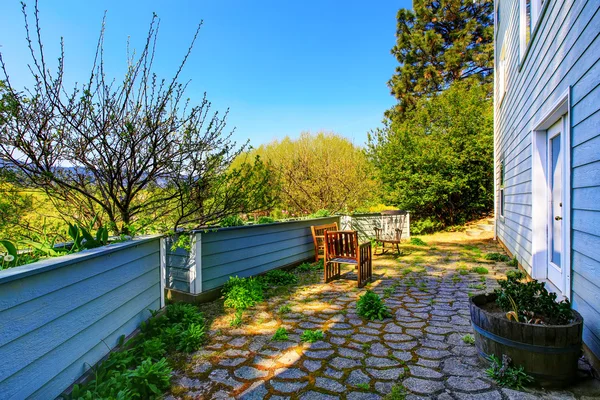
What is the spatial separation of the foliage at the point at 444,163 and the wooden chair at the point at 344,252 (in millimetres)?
7101

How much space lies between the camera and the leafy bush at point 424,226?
1162 cm

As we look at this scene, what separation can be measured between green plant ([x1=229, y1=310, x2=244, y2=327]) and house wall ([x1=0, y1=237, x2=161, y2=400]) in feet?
3.12

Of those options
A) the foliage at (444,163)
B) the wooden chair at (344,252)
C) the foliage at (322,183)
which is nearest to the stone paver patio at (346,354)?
the wooden chair at (344,252)

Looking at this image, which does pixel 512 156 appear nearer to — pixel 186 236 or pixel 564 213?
pixel 564 213

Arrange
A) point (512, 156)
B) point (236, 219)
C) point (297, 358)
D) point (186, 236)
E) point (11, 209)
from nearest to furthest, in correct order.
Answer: point (297, 358)
point (11, 209)
point (186, 236)
point (236, 219)
point (512, 156)

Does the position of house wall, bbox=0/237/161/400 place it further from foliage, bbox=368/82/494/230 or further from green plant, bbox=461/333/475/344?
foliage, bbox=368/82/494/230

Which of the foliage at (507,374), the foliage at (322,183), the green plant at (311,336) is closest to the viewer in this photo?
the foliage at (507,374)

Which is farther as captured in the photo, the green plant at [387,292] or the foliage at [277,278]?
the foliage at [277,278]

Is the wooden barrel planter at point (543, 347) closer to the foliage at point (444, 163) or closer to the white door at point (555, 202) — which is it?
the white door at point (555, 202)

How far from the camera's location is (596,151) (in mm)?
2207

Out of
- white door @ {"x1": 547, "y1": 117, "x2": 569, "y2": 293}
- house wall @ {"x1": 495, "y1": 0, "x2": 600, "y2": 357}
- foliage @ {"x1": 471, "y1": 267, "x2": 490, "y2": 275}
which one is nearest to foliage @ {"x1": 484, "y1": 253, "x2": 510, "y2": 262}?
foliage @ {"x1": 471, "y1": 267, "x2": 490, "y2": 275}

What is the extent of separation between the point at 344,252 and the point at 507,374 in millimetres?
3205

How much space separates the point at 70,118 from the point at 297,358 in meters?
3.20

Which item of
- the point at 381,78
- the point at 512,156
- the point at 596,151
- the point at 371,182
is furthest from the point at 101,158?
the point at 381,78
